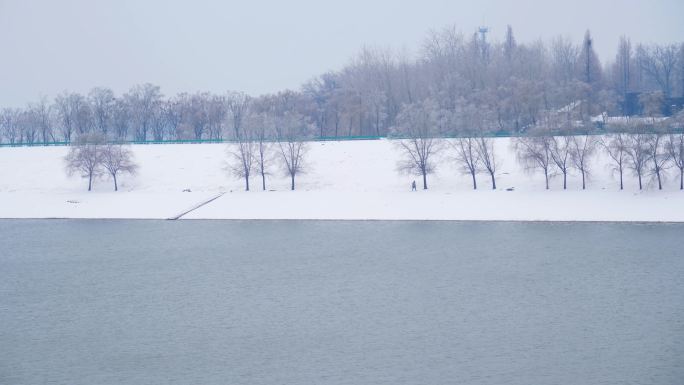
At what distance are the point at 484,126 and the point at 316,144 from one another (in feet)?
38.4

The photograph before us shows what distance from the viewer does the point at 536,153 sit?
31.9m

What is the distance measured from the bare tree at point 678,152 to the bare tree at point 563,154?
165 inches

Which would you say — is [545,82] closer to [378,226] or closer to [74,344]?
[378,226]

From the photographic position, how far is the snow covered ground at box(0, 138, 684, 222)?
2897 centimetres

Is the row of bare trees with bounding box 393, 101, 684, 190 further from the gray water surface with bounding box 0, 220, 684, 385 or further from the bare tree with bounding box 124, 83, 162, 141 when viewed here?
the bare tree with bounding box 124, 83, 162, 141

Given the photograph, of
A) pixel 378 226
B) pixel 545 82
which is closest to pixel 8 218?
pixel 378 226

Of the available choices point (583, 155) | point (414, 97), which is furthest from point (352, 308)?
point (414, 97)

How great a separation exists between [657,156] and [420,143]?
425 inches

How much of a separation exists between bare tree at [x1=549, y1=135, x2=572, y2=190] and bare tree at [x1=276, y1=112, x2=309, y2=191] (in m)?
12.5

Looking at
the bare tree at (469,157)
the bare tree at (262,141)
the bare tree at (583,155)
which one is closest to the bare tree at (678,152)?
the bare tree at (583,155)

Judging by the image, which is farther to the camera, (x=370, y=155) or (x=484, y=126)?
(x=370, y=155)

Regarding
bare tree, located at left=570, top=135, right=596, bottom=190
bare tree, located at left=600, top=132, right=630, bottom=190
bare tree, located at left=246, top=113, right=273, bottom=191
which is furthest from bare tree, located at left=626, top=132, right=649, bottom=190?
bare tree, located at left=246, top=113, right=273, bottom=191

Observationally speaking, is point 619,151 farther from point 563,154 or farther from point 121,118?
point 121,118

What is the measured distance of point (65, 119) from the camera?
54.5 metres
